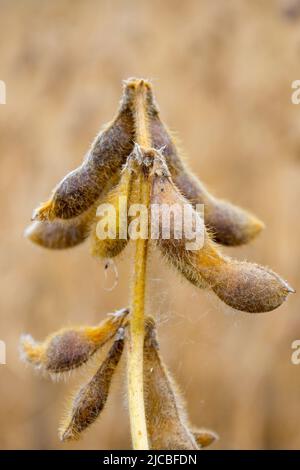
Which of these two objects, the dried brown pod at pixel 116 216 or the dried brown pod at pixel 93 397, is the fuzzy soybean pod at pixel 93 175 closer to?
the dried brown pod at pixel 116 216

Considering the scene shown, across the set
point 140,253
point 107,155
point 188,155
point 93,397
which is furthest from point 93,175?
point 188,155

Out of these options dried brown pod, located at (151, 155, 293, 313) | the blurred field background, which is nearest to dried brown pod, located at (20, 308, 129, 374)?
dried brown pod, located at (151, 155, 293, 313)

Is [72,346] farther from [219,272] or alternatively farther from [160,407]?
[219,272]

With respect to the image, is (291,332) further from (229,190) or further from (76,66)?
(76,66)

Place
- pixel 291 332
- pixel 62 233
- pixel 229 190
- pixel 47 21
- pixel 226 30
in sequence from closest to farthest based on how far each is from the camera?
pixel 62 233
pixel 291 332
pixel 229 190
pixel 226 30
pixel 47 21

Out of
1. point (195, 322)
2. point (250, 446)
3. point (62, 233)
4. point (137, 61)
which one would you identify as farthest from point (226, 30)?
point (62, 233)

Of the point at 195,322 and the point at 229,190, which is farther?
the point at 229,190

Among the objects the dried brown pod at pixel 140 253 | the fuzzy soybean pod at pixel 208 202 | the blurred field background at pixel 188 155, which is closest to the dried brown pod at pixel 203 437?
the dried brown pod at pixel 140 253
